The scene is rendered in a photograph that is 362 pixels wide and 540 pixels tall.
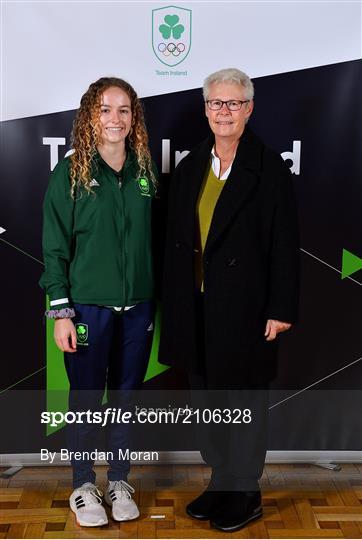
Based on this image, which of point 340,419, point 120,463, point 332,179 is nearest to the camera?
point 120,463

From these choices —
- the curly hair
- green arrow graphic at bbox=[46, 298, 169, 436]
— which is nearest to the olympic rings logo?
the curly hair

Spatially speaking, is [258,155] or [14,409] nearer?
[258,155]

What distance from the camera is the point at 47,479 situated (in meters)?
2.75

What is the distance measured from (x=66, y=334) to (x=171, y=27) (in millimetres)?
1109

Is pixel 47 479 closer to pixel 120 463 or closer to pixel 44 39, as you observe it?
pixel 120 463

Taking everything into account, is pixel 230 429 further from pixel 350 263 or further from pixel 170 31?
pixel 170 31

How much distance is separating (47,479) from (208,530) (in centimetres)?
68

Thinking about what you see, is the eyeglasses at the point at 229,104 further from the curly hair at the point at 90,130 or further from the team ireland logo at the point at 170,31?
the team ireland logo at the point at 170,31

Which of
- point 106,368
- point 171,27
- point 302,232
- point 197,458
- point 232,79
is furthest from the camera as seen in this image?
point 197,458

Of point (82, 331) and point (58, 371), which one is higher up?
point (82, 331)

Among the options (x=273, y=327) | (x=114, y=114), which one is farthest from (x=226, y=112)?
(x=273, y=327)

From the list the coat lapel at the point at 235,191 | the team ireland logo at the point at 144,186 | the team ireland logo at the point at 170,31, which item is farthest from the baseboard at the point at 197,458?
the team ireland logo at the point at 170,31

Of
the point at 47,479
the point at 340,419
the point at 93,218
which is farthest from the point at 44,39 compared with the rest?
the point at 340,419

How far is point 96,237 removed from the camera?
2291 mm
